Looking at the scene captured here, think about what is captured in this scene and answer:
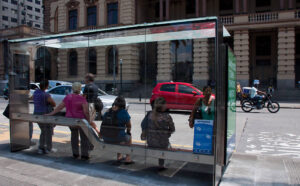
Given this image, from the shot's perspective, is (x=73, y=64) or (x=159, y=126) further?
(x=73, y=64)

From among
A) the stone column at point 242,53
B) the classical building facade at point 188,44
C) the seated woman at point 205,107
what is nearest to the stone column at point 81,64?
the classical building facade at point 188,44

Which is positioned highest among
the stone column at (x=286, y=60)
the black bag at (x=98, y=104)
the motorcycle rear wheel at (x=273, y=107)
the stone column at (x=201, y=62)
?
the stone column at (x=286, y=60)

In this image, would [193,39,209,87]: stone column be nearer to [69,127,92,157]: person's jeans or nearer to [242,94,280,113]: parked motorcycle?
[69,127,92,157]: person's jeans

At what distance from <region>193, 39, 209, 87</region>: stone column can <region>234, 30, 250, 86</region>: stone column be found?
72.8ft

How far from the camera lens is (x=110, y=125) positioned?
16.6ft

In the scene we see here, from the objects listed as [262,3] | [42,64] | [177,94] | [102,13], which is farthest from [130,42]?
[262,3]

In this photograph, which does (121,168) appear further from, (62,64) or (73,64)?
(62,64)

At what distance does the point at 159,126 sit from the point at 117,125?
874mm

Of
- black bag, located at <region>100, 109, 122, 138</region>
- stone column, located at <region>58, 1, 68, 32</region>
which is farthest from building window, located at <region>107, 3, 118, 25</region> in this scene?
black bag, located at <region>100, 109, 122, 138</region>

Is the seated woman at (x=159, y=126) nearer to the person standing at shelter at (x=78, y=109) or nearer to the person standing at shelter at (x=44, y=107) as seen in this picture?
the person standing at shelter at (x=78, y=109)

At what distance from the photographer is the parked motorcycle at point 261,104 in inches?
568

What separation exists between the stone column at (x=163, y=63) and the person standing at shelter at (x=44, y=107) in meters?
2.57

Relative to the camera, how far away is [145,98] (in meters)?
5.00

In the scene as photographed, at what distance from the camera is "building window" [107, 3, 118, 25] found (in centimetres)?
3166
